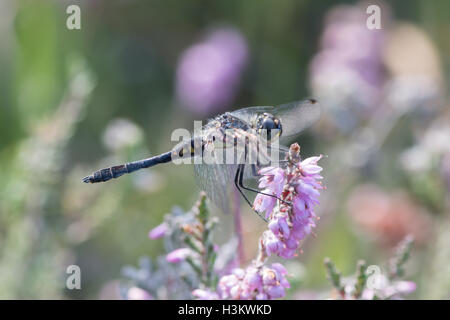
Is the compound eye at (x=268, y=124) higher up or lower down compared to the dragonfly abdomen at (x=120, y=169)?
higher up

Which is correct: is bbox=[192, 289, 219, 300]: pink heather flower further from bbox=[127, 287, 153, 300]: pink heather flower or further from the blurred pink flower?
the blurred pink flower

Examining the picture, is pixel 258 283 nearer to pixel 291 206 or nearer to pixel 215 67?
pixel 291 206

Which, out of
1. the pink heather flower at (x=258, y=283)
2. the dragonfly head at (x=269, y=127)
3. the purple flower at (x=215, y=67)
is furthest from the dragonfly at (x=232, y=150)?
the purple flower at (x=215, y=67)

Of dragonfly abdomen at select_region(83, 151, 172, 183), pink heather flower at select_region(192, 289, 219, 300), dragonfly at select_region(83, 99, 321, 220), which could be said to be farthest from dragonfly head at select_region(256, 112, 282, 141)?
pink heather flower at select_region(192, 289, 219, 300)

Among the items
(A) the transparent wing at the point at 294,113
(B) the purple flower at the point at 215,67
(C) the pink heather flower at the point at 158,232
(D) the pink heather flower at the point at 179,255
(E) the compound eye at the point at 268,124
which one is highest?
(B) the purple flower at the point at 215,67

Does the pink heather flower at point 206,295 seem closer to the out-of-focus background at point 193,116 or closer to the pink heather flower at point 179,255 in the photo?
the pink heather flower at point 179,255

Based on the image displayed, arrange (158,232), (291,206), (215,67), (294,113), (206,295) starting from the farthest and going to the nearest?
1. (215,67)
2. (294,113)
3. (158,232)
4. (206,295)
5. (291,206)

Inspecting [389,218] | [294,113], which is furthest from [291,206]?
[389,218]

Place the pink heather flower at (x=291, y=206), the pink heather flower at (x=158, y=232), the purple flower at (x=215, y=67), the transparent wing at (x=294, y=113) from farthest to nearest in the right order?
1. the purple flower at (x=215, y=67)
2. the transparent wing at (x=294, y=113)
3. the pink heather flower at (x=158, y=232)
4. the pink heather flower at (x=291, y=206)
